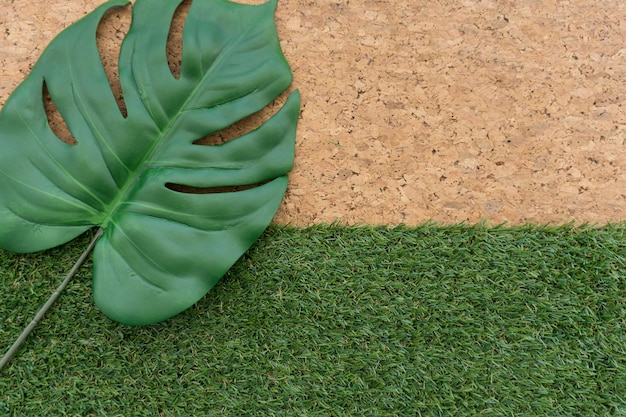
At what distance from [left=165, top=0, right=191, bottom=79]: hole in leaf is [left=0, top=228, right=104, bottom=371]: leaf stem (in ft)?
1.87

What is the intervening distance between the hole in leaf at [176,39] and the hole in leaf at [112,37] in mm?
152

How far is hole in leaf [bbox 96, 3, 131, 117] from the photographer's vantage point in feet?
4.89

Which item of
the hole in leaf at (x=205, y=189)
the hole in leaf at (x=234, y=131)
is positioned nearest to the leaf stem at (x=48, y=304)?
the hole in leaf at (x=205, y=189)

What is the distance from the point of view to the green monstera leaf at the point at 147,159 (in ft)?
4.43

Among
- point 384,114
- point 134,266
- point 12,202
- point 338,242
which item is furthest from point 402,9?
point 12,202

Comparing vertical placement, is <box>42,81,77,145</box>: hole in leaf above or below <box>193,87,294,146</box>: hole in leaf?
above

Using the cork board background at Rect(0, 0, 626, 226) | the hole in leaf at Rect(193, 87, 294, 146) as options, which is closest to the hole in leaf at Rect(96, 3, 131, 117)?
the cork board background at Rect(0, 0, 626, 226)

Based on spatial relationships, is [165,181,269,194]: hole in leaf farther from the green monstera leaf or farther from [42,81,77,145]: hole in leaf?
[42,81,77,145]: hole in leaf

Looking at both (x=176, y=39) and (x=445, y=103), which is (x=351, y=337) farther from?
(x=176, y=39)

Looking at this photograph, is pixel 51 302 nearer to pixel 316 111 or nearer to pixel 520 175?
pixel 316 111

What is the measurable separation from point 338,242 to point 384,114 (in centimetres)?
45

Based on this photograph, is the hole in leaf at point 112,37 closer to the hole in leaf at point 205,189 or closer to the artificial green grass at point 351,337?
the hole in leaf at point 205,189

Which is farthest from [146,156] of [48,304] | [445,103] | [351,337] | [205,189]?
[445,103]

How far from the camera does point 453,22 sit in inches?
61.2
